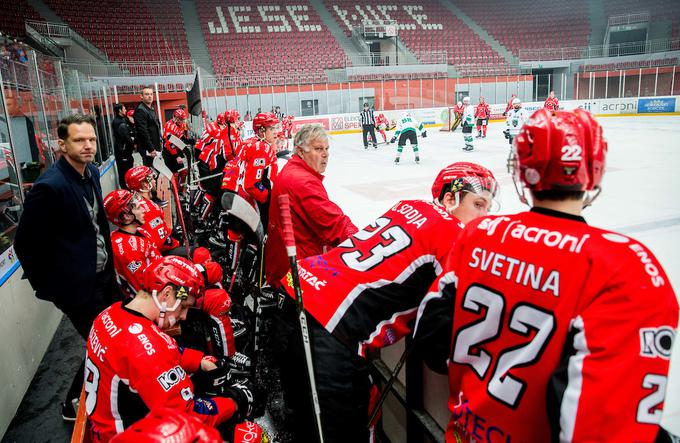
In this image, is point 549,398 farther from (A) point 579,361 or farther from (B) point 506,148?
(B) point 506,148

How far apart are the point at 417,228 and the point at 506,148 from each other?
1196 cm

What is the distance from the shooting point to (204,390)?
7.02 ft

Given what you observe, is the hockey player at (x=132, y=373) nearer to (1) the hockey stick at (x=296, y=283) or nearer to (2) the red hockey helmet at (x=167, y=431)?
(1) the hockey stick at (x=296, y=283)

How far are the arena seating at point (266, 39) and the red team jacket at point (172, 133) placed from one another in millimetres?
13702

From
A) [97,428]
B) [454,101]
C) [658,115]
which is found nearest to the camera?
[97,428]

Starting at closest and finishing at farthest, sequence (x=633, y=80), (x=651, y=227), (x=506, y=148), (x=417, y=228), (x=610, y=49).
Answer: (x=417, y=228) → (x=651, y=227) → (x=506, y=148) → (x=633, y=80) → (x=610, y=49)

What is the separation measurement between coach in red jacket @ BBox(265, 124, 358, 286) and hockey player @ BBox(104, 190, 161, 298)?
2.66 feet

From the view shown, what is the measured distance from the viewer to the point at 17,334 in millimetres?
2795

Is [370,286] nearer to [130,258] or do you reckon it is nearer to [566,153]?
[566,153]

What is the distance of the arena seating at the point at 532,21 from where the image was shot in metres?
28.3

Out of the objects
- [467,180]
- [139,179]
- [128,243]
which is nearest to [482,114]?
[139,179]

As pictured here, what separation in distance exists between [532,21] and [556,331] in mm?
33586

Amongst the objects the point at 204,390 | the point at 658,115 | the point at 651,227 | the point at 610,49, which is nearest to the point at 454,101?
the point at 658,115

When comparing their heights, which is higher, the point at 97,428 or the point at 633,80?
the point at 633,80
